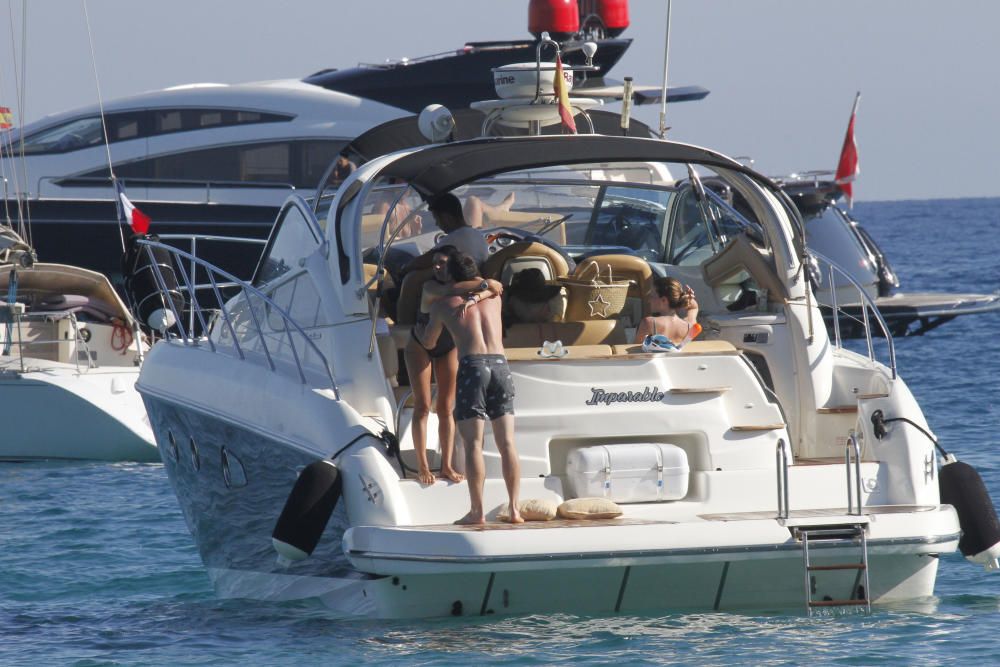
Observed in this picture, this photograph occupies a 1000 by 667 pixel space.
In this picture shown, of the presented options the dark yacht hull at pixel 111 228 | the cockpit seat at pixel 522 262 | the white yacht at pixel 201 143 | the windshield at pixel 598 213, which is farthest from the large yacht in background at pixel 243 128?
the cockpit seat at pixel 522 262

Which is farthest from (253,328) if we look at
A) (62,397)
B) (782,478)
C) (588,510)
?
(62,397)

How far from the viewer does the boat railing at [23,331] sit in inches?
614

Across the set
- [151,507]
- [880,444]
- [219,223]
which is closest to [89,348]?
[151,507]

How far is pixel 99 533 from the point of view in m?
11.9

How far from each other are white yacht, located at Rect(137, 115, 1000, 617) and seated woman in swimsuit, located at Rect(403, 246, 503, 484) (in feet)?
0.39

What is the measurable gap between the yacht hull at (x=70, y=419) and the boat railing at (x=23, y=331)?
218 mm

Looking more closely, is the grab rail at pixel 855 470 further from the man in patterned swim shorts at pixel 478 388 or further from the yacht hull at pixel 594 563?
the man in patterned swim shorts at pixel 478 388

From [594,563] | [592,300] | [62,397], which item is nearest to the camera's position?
[594,563]

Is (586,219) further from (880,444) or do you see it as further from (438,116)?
(880,444)

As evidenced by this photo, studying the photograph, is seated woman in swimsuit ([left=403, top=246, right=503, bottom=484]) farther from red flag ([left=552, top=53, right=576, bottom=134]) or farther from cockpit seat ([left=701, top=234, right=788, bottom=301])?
red flag ([left=552, top=53, right=576, bottom=134])

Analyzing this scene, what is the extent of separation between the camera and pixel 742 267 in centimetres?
888

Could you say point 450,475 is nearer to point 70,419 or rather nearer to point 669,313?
point 669,313

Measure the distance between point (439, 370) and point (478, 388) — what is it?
0.42 metres

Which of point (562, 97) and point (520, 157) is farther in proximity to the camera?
point (562, 97)
